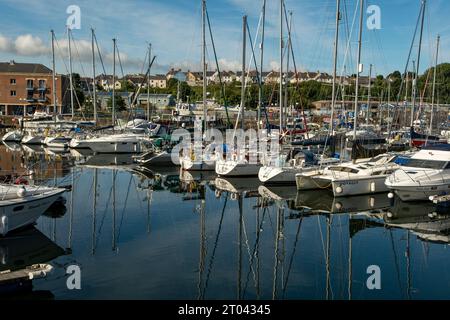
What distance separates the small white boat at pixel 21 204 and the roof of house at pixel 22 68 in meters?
72.2

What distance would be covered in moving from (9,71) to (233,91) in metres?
52.4

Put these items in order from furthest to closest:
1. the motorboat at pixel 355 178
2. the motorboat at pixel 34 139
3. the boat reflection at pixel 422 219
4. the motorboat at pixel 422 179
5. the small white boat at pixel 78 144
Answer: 1. the motorboat at pixel 34 139
2. the small white boat at pixel 78 144
3. the motorboat at pixel 355 178
4. the motorboat at pixel 422 179
5. the boat reflection at pixel 422 219

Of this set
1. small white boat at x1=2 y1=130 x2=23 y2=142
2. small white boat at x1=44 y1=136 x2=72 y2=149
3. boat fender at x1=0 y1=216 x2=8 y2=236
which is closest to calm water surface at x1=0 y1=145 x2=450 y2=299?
boat fender at x1=0 y1=216 x2=8 y2=236

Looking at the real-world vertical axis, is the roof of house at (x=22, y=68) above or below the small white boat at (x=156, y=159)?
above

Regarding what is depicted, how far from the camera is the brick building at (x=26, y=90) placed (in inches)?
3253

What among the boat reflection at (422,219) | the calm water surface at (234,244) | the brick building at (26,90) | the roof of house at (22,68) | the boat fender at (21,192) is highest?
the roof of house at (22,68)

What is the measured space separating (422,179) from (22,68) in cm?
7914

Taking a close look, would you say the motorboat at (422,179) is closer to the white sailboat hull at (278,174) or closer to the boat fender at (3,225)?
the white sailboat hull at (278,174)

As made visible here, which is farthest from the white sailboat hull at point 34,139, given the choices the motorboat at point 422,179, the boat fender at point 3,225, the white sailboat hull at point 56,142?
the motorboat at point 422,179

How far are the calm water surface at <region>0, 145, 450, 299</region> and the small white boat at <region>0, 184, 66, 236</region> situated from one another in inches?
21.8

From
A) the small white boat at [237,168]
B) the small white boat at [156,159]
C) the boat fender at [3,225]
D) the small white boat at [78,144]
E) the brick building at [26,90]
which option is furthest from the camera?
the brick building at [26,90]

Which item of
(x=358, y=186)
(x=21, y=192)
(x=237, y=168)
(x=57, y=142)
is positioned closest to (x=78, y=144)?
(x=57, y=142)

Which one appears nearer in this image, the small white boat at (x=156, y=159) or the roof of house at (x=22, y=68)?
the small white boat at (x=156, y=159)

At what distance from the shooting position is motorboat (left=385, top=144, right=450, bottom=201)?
2364 cm
